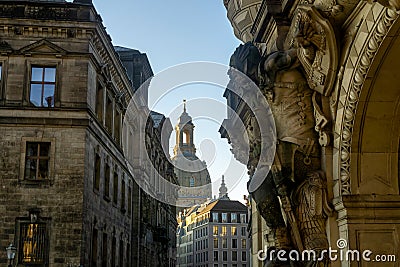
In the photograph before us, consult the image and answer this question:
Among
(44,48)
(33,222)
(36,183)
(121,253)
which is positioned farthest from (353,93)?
(121,253)

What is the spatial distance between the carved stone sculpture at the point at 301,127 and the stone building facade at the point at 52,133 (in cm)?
1881

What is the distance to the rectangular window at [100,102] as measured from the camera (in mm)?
28969

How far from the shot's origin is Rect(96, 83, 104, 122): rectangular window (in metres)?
29.0

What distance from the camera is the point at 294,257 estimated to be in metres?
6.59

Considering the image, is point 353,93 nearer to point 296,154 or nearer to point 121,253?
point 296,154

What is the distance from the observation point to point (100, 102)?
97.1 feet

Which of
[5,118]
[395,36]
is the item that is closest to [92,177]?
[5,118]

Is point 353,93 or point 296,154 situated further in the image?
point 296,154

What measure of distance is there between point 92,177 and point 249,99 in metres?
19.9

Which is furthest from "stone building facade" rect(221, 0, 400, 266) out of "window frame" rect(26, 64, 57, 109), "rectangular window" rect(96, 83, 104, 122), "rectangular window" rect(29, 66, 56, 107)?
"rectangular window" rect(96, 83, 104, 122)

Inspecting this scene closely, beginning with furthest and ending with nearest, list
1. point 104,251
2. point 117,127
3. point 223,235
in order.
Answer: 1. point 223,235
2. point 117,127
3. point 104,251

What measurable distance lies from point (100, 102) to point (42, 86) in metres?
4.23

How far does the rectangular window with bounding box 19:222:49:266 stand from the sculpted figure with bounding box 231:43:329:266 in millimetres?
18816

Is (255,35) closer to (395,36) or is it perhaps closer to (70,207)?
(395,36)
